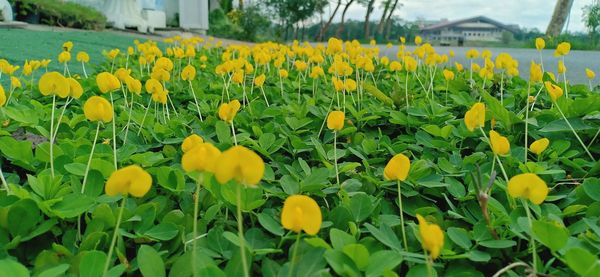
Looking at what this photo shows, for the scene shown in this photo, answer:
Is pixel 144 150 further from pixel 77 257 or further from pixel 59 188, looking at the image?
pixel 77 257

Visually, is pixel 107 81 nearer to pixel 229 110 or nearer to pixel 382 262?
pixel 229 110

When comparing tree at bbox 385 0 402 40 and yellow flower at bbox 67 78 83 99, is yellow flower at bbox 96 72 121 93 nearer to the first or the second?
yellow flower at bbox 67 78 83 99

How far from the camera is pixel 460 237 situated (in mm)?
793

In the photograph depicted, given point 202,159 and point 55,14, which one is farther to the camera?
point 55,14

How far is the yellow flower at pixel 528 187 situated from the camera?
66 cm

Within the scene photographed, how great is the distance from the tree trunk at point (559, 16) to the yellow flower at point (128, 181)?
13.3m

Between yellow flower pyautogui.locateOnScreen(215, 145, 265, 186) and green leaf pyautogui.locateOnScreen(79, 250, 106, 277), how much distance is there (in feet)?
0.81

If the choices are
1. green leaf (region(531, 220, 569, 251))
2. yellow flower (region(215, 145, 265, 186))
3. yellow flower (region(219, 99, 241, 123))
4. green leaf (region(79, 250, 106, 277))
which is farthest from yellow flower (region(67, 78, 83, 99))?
green leaf (region(531, 220, 569, 251))

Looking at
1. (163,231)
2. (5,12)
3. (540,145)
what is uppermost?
(5,12)

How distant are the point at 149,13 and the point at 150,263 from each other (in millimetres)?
14944

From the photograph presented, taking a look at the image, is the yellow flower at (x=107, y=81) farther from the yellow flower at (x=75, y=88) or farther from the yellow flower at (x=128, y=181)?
the yellow flower at (x=128, y=181)

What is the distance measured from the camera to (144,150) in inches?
49.2

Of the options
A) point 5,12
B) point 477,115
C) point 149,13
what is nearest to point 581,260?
point 477,115

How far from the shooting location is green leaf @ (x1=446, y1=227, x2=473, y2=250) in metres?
0.78
